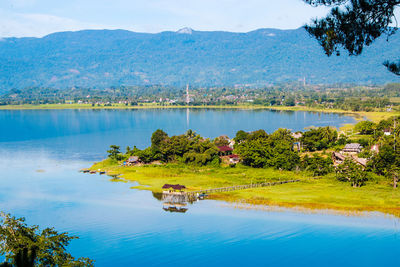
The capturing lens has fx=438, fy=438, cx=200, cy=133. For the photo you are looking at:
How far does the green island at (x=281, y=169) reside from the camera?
91.5ft

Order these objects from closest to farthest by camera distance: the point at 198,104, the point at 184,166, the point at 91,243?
the point at 91,243 < the point at 184,166 < the point at 198,104

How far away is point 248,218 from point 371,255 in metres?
7.00

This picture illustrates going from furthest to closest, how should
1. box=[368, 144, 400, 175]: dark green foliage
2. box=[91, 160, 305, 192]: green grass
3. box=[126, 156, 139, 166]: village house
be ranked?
box=[126, 156, 139, 166]: village house → box=[91, 160, 305, 192]: green grass → box=[368, 144, 400, 175]: dark green foliage

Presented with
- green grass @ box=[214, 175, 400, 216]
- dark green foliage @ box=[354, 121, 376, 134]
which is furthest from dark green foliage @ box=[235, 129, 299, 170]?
dark green foliage @ box=[354, 121, 376, 134]

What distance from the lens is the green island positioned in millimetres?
27889

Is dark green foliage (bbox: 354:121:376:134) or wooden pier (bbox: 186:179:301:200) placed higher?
dark green foliage (bbox: 354:121:376:134)

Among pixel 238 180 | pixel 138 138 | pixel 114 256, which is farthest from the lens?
pixel 138 138

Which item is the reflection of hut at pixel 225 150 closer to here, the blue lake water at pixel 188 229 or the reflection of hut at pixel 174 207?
the blue lake water at pixel 188 229

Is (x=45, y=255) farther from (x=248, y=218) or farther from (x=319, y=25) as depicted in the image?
(x=248, y=218)

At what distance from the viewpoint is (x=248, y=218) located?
2462cm

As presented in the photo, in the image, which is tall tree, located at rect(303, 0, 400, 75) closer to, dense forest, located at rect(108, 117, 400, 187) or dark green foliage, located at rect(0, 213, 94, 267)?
dark green foliage, located at rect(0, 213, 94, 267)

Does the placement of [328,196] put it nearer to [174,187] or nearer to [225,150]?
[174,187]

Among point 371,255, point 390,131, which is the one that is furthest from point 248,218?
point 390,131

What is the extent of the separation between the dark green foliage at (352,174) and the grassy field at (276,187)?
48 cm
